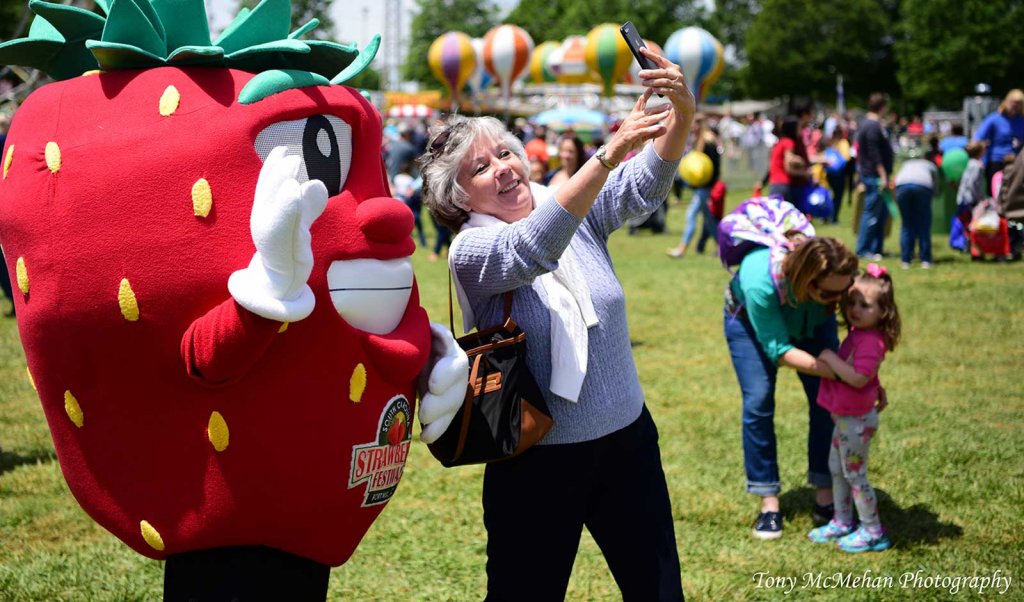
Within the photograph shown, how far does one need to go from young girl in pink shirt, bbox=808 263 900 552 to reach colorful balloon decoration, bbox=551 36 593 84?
35.9 m

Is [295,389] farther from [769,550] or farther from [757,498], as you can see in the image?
[757,498]

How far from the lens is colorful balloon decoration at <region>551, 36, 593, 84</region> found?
130ft

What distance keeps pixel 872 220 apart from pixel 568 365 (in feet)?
33.6

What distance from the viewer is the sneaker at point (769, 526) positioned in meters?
4.52

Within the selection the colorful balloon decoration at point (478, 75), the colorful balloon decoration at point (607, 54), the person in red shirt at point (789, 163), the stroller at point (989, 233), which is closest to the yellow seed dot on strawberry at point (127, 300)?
the person in red shirt at point (789, 163)

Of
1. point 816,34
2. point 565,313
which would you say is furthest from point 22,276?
point 816,34

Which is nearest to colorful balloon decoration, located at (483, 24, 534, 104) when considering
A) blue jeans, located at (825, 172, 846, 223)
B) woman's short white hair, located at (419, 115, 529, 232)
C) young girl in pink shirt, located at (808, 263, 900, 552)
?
blue jeans, located at (825, 172, 846, 223)

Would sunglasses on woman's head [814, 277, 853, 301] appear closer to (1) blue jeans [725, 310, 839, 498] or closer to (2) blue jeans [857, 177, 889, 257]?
(1) blue jeans [725, 310, 839, 498]

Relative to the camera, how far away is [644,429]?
291 cm

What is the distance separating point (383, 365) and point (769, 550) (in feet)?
8.68

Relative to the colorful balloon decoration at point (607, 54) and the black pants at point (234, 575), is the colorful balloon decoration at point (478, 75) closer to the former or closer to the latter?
the colorful balloon decoration at point (607, 54)

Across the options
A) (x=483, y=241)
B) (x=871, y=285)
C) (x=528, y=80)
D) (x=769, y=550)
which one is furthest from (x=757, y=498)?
(x=528, y=80)

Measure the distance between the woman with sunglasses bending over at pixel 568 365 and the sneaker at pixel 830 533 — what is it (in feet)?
6.14

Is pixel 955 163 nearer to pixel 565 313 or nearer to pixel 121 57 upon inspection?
pixel 565 313
